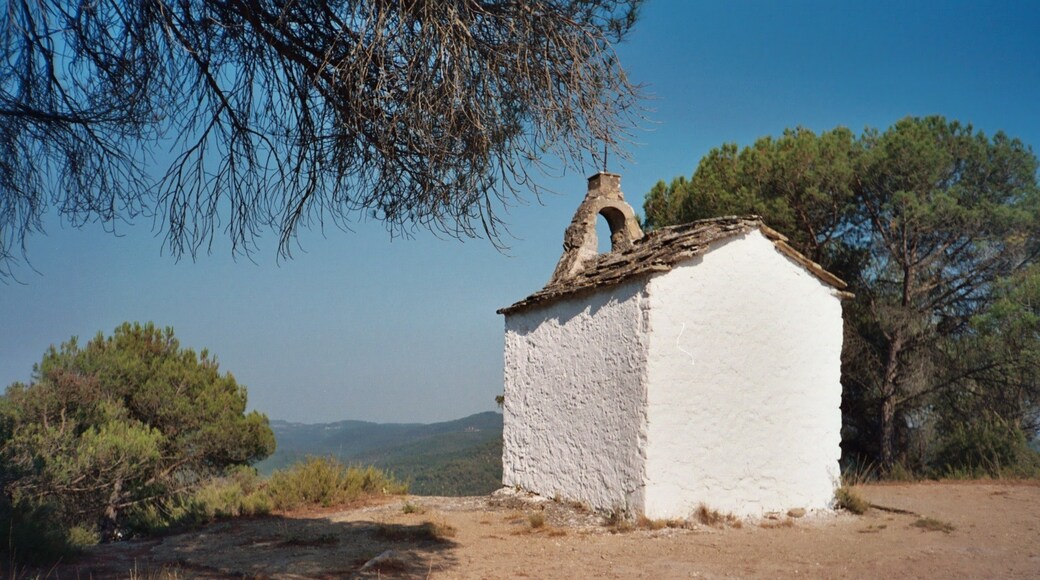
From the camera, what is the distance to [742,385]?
33.7 ft

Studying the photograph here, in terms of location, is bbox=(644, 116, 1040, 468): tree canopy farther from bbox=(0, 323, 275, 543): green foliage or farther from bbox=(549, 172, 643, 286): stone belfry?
bbox=(0, 323, 275, 543): green foliage

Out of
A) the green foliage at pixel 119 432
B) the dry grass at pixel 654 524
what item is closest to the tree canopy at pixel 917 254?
the dry grass at pixel 654 524

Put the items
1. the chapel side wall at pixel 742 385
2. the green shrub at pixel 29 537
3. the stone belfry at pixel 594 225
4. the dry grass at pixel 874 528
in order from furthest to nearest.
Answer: the stone belfry at pixel 594 225 → the chapel side wall at pixel 742 385 → the dry grass at pixel 874 528 → the green shrub at pixel 29 537

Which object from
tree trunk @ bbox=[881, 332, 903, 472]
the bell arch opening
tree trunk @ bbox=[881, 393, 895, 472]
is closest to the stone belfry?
the bell arch opening

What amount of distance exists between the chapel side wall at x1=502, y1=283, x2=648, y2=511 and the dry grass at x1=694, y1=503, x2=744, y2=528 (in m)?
0.86

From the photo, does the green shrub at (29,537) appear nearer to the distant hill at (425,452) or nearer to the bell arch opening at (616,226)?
the distant hill at (425,452)

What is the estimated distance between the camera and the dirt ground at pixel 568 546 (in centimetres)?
728

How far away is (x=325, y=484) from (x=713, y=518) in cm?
648

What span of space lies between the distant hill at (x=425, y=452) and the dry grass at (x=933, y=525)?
7.78 metres

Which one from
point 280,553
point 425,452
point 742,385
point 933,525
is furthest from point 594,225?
point 425,452

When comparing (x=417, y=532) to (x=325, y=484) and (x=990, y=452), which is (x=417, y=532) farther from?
(x=990, y=452)

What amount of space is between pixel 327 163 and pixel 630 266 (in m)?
5.55

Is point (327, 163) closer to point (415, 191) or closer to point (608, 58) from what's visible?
point (415, 191)

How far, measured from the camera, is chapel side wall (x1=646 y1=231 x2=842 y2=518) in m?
9.70
